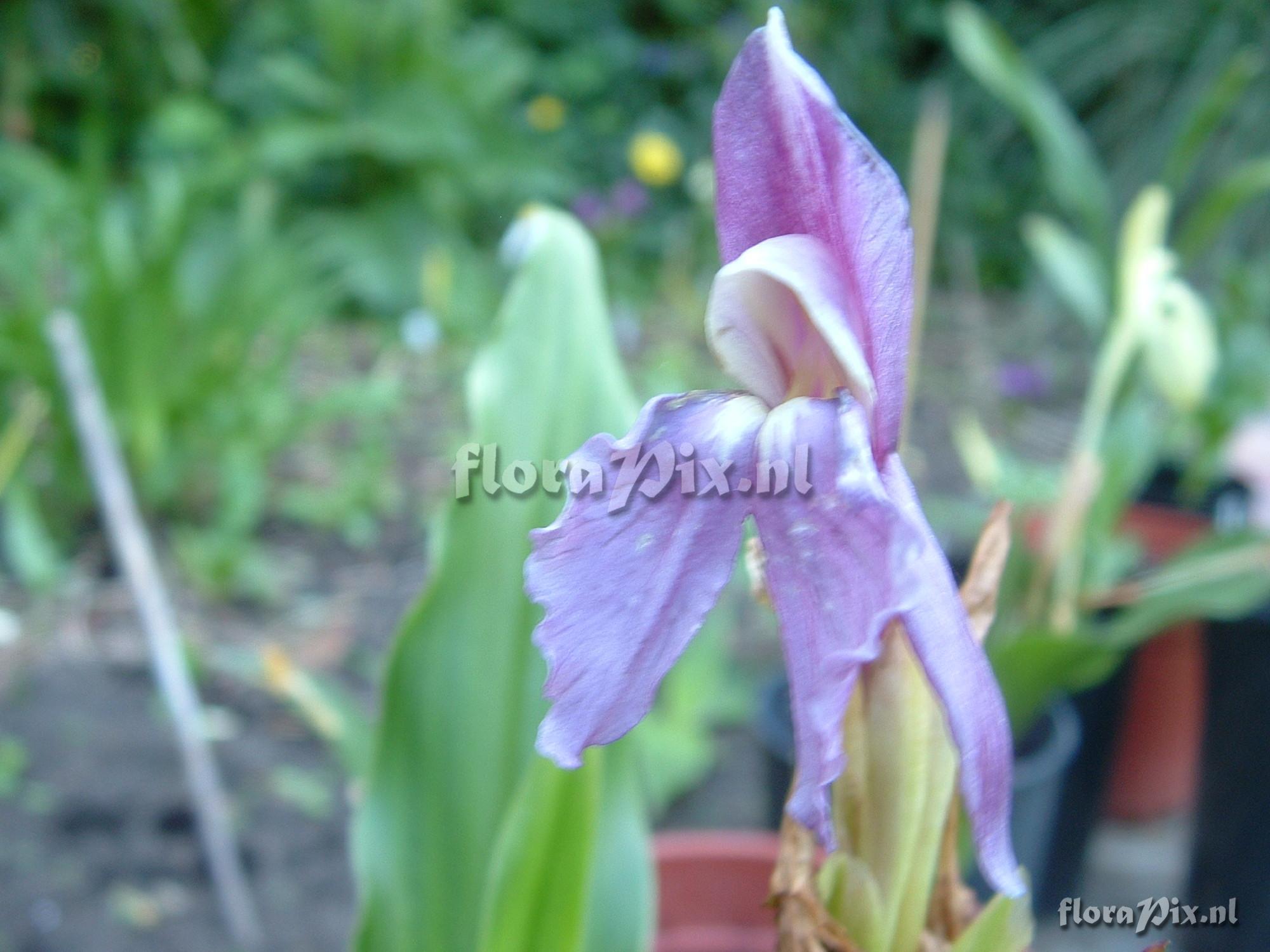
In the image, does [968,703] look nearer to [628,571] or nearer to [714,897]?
Answer: [628,571]

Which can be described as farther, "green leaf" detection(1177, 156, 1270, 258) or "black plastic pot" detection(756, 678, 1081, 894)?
"green leaf" detection(1177, 156, 1270, 258)

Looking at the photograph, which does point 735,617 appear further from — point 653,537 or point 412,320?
point 653,537

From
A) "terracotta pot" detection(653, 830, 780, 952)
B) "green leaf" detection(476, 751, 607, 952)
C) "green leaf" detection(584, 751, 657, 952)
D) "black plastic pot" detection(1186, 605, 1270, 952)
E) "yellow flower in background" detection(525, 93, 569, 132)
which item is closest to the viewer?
"green leaf" detection(476, 751, 607, 952)

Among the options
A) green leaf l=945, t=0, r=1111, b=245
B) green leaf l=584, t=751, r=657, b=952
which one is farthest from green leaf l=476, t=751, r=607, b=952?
green leaf l=945, t=0, r=1111, b=245

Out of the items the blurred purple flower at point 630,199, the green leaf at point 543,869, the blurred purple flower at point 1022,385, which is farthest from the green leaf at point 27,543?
the blurred purple flower at point 630,199

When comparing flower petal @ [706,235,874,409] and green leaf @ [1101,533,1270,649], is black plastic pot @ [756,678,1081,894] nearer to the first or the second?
green leaf @ [1101,533,1270,649]
